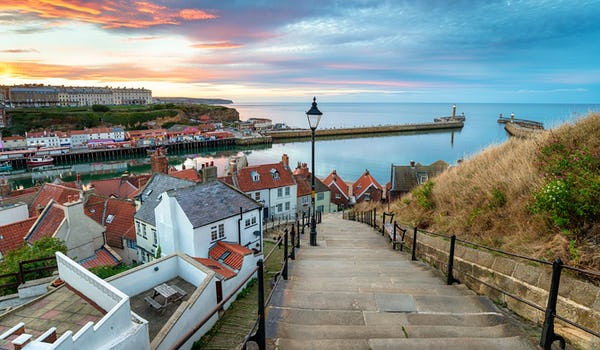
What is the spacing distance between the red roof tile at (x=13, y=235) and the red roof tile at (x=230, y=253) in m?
11.3

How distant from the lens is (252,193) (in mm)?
32500

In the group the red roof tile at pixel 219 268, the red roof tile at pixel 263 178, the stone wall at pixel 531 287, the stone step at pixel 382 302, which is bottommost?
the red roof tile at pixel 219 268

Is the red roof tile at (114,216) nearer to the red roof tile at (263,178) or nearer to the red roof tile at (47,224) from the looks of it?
the red roof tile at (47,224)

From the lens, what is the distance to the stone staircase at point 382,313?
4109 millimetres

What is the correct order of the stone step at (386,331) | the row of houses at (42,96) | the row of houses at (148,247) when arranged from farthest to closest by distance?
1. the row of houses at (42,96)
2. the row of houses at (148,247)
3. the stone step at (386,331)

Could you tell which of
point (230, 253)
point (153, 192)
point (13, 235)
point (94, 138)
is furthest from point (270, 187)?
point (94, 138)

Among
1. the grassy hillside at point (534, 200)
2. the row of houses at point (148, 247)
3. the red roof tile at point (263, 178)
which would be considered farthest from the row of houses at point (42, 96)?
the grassy hillside at point (534, 200)

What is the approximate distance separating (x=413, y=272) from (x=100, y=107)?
6741 inches

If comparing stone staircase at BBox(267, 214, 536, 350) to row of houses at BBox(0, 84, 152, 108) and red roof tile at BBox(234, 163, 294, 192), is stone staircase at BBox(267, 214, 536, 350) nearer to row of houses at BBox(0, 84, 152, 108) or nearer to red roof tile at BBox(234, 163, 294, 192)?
red roof tile at BBox(234, 163, 294, 192)

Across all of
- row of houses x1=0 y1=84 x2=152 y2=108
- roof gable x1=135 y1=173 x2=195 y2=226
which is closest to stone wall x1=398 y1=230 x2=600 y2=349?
roof gable x1=135 y1=173 x2=195 y2=226

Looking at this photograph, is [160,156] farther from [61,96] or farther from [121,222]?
[61,96]

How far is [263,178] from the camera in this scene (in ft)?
111

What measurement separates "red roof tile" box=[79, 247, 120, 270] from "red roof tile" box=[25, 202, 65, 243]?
2485 mm

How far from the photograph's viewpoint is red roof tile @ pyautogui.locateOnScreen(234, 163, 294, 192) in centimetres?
3284
